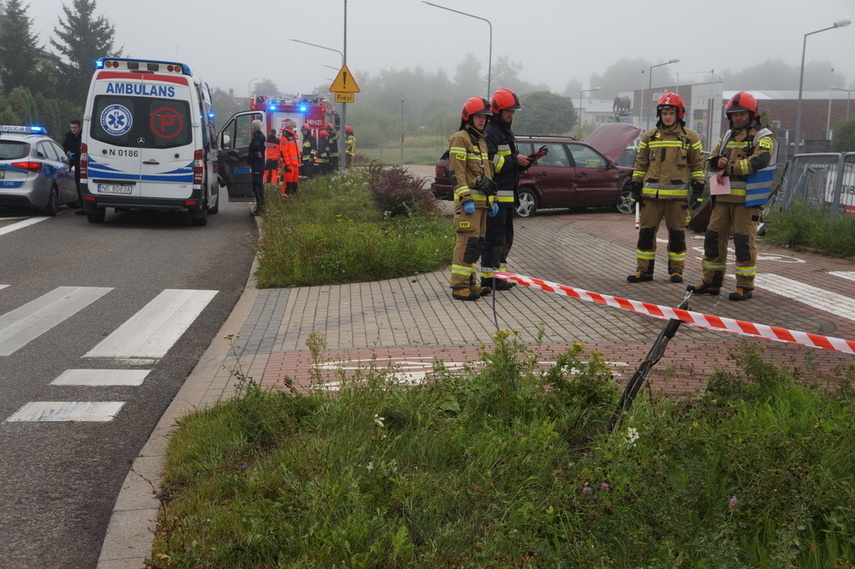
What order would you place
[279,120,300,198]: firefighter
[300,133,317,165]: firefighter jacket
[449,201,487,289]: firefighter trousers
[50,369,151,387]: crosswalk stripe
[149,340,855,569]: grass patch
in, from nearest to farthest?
[149,340,855,569]: grass patch → [50,369,151,387]: crosswalk stripe → [449,201,487,289]: firefighter trousers → [279,120,300,198]: firefighter → [300,133,317,165]: firefighter jacket

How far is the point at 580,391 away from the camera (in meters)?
5.32

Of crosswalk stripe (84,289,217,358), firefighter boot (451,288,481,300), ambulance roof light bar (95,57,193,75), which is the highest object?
ambulance roof light bar (95,57,193,75)

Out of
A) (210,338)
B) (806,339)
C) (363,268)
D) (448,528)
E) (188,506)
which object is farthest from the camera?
(363,268)

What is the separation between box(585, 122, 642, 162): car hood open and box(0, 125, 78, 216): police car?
12385 mm

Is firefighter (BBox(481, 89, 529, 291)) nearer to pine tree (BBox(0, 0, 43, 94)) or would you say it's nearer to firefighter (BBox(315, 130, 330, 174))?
firefighter (BBox(315, 130, 330, 174))

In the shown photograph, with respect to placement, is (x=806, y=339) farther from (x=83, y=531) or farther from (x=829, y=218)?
(x=829, y=218)

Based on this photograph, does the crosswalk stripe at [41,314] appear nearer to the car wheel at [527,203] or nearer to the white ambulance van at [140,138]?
the white ambulance van at [140,138]

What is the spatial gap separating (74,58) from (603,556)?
267 feet

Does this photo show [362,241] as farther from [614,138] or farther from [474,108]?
[614,138]

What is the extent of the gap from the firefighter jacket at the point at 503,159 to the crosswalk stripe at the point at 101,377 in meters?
4.14

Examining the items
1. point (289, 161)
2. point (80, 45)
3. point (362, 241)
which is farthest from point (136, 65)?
point (80, 45)

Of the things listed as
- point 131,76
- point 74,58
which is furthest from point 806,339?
point 74,58

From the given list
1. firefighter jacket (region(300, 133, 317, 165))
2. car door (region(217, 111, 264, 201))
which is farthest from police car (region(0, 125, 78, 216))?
firefighter jacket (region(300, 133, 317, 165))

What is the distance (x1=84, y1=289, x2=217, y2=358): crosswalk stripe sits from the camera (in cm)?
784
